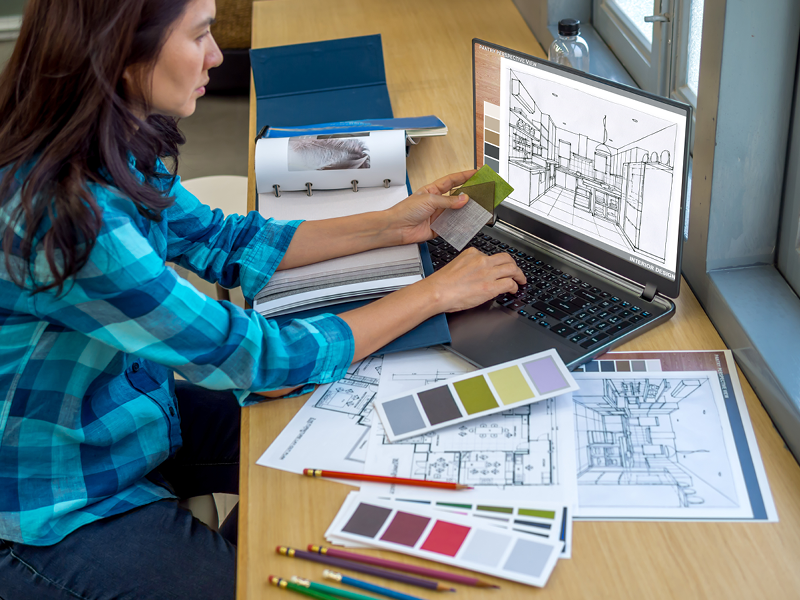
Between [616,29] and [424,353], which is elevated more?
[616,29]

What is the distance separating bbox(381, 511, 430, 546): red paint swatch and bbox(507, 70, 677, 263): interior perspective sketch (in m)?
0.46

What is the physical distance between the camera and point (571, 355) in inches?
35.8

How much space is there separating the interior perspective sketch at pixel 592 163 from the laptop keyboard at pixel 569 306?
0.23 ft

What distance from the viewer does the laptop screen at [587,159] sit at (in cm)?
90

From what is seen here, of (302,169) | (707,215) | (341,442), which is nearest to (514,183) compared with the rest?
(707,215)

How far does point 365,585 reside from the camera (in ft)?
2.22

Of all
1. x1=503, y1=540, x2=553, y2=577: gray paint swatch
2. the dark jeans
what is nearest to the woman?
the dark jeans

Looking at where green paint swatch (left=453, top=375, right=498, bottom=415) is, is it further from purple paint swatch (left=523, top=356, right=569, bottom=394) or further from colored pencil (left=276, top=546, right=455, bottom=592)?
colored pencil (left=276, top=546, right=455, bottom=592)

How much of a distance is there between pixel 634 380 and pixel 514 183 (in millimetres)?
387

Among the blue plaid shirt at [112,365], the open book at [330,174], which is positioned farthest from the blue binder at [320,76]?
the blue plaid shirt at [112,365]

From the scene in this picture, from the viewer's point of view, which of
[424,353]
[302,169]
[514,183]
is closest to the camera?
[424,353]

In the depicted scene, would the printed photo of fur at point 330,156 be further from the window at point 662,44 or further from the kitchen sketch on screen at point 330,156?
the window at point 662,44

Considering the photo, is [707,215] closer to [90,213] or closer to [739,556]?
[739,556]

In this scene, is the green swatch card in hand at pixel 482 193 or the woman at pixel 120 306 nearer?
the woman at pixel 120 306
